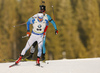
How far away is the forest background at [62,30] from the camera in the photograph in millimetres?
38531

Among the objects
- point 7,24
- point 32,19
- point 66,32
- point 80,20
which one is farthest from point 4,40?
point 32,19

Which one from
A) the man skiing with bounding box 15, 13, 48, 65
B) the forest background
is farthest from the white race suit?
the forest background

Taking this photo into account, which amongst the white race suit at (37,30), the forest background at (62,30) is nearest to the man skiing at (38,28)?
the white race suit at (37,30)

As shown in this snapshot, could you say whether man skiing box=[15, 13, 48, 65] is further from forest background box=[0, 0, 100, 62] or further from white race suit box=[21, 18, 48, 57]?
forest background box=[0, 0, 100, 62]

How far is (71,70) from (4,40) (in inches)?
1470

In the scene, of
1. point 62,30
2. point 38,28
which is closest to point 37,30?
point 38,28

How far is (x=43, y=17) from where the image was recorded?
828 centimetres

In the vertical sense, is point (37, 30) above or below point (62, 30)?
below

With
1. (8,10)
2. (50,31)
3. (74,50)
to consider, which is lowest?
(74,50)

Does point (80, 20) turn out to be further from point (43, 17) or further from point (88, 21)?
point (43, 17)

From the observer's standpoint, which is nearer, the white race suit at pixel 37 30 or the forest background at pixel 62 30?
the white race suit at pixel 37 30

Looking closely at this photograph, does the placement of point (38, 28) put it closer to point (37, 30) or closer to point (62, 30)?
point (37, 30)

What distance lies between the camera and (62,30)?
1563 inches

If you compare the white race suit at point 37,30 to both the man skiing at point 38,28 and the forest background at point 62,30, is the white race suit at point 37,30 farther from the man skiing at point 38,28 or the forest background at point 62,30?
the forest background at point 62,30
